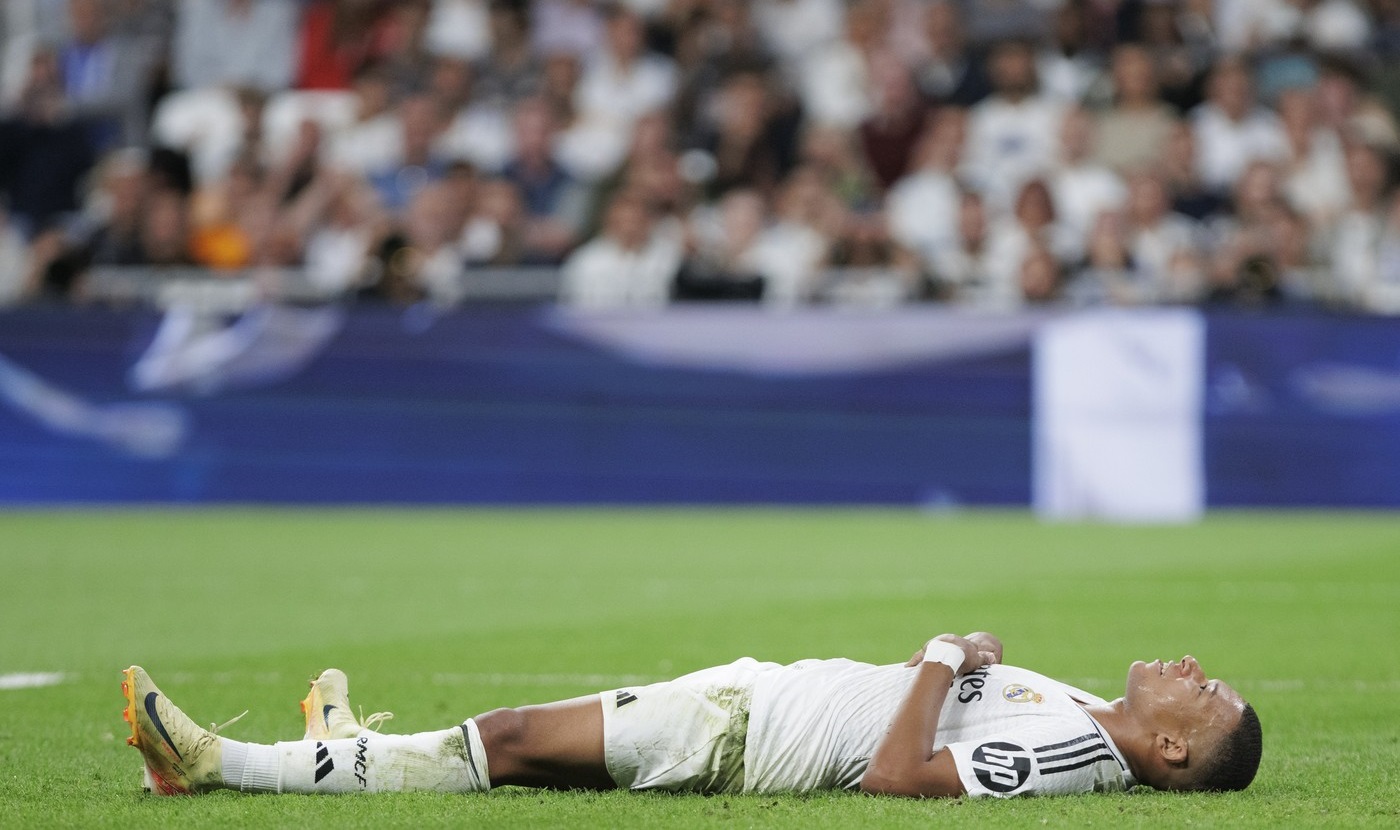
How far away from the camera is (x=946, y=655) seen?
194 inches

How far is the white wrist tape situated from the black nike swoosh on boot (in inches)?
75.3

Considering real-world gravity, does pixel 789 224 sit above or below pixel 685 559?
above

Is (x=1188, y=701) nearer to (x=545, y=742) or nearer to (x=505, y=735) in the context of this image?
(x=545, y=742)

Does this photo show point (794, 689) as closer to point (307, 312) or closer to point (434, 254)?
point (307, 312)

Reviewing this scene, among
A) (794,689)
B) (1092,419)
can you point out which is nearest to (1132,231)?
(1092,419)

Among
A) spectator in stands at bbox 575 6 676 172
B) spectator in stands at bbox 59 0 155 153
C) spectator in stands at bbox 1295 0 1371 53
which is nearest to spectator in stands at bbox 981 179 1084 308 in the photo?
spectator in stands at bbox 575 6 676 172

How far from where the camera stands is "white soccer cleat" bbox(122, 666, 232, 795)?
477cm

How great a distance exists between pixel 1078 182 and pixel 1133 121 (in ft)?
3.47

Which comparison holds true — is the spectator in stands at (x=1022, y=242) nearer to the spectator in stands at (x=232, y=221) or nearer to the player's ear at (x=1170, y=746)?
the spectator in stands at (x=232, y=221)

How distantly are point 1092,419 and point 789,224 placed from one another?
362 centimetres

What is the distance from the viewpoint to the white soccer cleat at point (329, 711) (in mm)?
5219

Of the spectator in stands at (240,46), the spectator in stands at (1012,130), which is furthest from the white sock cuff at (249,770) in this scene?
the spectator in stands at (240,46)

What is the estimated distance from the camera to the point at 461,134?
20234 millimetres

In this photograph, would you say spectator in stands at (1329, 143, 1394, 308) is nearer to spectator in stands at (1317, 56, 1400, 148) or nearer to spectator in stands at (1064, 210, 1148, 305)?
spectator in stands at (1317, 56, 1400, 148)
